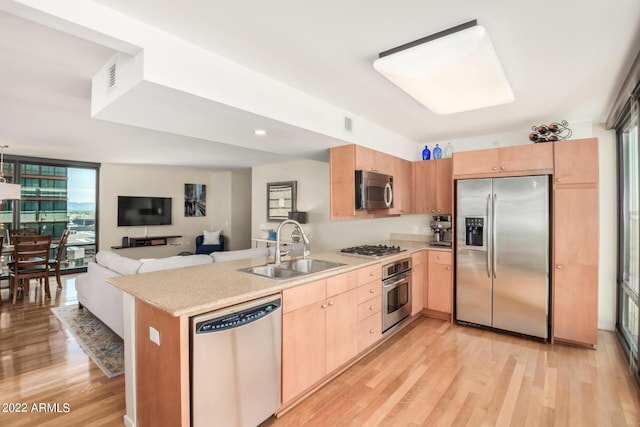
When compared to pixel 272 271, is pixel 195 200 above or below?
above

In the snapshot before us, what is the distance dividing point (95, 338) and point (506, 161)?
195 inches

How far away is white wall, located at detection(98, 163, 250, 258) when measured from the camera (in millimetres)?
7047

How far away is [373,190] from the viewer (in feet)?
11.6

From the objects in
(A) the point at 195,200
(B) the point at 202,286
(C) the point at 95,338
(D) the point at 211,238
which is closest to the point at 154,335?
(B) the point at 202,286

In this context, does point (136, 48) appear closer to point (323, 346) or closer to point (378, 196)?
point (323, 346)

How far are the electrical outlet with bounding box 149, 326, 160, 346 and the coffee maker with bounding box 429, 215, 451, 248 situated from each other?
11.7ft

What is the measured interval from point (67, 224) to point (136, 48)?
6.84 meters

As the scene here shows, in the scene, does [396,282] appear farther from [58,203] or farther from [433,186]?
[58,203]

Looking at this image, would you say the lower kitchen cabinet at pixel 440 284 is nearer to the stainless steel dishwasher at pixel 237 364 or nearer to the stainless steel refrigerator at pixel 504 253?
the stainless steel refrigerator at pixel 504 253

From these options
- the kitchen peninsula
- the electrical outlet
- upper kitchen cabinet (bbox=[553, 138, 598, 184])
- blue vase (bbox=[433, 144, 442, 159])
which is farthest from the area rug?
upper kitchen cabinet (bbox=[553, 138, 598, 184])

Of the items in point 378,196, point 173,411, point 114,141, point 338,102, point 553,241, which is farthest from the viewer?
point 114,141

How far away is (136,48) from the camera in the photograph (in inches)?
67.6

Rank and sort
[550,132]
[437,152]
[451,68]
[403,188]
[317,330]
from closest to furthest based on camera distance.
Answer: [451,68] < [317,330] < [550,132] < [403,188] < [437,152]

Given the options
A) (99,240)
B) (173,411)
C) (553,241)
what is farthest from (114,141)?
(553,241)
